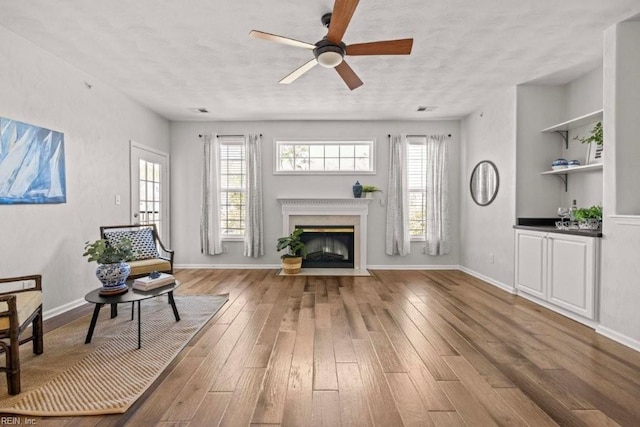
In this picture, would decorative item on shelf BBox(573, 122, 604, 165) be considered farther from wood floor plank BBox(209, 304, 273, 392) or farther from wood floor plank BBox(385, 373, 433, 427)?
wood floor plank BBox(209, 304, 273, 392)

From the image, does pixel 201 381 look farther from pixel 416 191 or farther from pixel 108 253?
pixel 416 191

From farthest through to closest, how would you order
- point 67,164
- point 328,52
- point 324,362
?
point 67,164
point 328,52
point 324,362

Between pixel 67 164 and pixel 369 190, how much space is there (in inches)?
165

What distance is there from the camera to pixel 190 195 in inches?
226

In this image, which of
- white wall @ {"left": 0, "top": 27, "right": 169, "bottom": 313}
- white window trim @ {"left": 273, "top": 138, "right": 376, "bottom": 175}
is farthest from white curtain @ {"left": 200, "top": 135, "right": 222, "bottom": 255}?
white wall @ {"left": 0, "top": 27, "right": 169, "bottom": 313}

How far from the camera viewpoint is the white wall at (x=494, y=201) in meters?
4.20

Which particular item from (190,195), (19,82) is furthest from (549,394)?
(190,195)

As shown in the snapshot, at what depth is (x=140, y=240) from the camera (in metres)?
3.93

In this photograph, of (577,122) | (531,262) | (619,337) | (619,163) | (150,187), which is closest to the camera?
(619,337)

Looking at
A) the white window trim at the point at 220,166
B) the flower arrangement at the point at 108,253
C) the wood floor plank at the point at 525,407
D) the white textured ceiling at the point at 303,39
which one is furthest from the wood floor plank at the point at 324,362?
the white window trim at the point at 220,166

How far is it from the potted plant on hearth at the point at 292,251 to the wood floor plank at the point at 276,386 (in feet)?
8.52

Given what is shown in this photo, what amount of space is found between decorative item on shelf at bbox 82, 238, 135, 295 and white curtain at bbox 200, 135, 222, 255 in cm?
293

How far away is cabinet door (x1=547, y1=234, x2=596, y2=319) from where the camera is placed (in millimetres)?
2883

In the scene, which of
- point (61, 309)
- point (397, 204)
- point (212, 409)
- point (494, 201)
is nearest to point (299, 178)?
point (397, 204)
